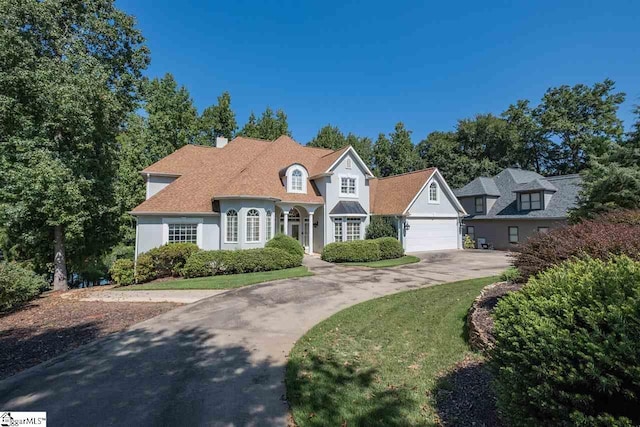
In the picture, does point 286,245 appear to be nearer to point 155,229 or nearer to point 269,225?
point 269,225

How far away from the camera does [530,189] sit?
2666 centimetres

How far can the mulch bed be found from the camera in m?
6.42

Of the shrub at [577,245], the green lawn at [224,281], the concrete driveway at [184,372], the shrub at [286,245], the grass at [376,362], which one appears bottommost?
the concrete driveway at [184,372]

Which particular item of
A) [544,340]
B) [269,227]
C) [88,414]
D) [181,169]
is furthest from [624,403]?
[181,169]

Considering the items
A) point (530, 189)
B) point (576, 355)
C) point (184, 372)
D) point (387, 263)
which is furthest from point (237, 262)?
point (530, 189)

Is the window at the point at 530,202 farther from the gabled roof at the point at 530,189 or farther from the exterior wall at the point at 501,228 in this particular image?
the exterior wall at the point at 501,228

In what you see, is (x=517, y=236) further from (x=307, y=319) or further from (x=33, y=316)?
(x=33, y=316)

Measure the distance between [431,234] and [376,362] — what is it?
22.3 metres

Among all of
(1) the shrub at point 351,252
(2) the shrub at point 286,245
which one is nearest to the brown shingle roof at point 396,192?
(1) the shrub at point 351,252

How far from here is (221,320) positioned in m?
8.30

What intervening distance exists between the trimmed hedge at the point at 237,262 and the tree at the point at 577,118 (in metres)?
40.7

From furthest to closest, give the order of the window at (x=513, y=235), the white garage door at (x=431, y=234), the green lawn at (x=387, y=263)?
the window at (x=513, y=235)
the white garage door at (x=431, y=234)
the green lawn at (x=387, y=263)

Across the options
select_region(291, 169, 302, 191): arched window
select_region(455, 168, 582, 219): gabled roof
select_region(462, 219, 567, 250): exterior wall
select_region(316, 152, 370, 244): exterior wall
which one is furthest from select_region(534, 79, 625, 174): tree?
select_region(291, 169, 302, 191): arched window

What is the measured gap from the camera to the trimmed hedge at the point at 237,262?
591 inches
